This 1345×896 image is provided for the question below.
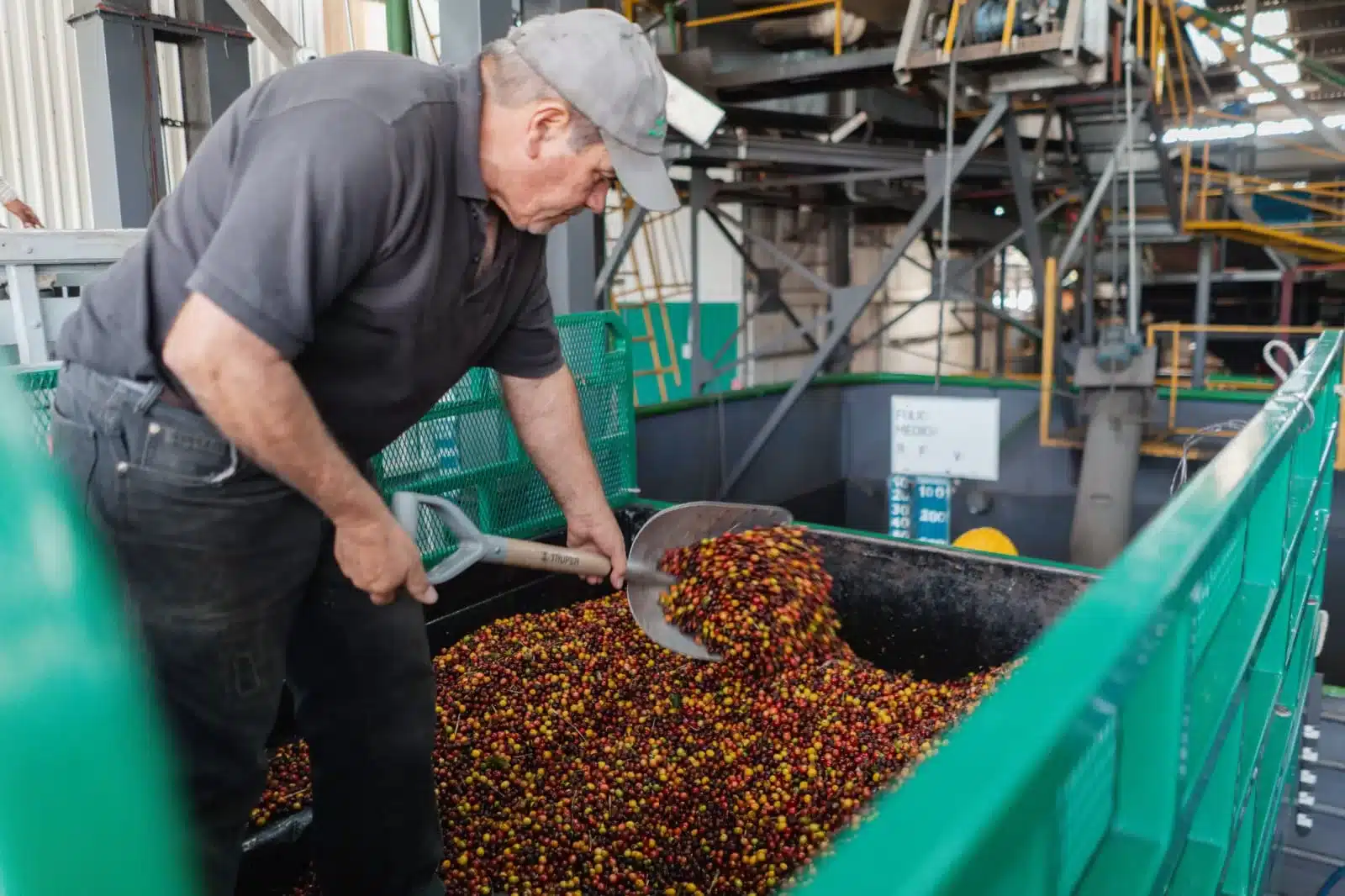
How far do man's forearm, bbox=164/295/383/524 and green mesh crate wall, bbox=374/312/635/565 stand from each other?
62.0 inches

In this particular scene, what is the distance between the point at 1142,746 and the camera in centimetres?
96

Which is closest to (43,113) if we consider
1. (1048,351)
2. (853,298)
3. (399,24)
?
(399,24)

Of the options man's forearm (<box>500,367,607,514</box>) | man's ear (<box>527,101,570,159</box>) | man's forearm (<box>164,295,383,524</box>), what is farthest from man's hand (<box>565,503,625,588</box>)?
man's ear (<box>527,101,570,159</box>)

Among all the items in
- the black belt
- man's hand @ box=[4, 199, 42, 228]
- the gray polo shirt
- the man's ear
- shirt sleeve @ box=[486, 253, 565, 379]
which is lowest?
the black belt

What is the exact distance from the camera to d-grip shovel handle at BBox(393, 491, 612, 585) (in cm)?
210

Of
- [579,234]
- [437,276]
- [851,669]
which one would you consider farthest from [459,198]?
[579,234]

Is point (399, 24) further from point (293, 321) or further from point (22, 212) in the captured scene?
point (293, 321)

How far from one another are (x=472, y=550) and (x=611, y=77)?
3.44 feet

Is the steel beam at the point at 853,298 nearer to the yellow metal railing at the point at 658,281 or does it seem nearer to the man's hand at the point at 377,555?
the yellow metal railing at the point at 658,281

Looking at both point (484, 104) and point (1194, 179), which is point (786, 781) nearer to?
point (484, 104)

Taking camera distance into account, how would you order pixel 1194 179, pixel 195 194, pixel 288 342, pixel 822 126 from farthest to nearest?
pixel 1194 179 → pixel 822 126 → pixel 195 194 → pixel 288 342

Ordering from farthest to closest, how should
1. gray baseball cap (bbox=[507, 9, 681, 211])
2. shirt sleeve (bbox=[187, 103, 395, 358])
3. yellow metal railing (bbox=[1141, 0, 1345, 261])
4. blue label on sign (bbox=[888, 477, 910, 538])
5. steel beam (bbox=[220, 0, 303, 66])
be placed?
yellow metal railing (bbox=[1141, 0, 1345, 261]) → steel beam (bbox=[220, 0, 303, 66]) → blue label on sign (bbox=[888, 477, 910, 538]) → gray baseball cap (bbox=[507, 9, 681, 211]) → shirt sleeve (bbox=[187, 103, 395, 358])

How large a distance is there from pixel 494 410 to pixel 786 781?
1.68m

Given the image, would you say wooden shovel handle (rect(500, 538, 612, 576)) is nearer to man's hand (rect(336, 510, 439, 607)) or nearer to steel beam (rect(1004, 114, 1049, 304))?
man's hand (rect(336, 510, 439, 607))
